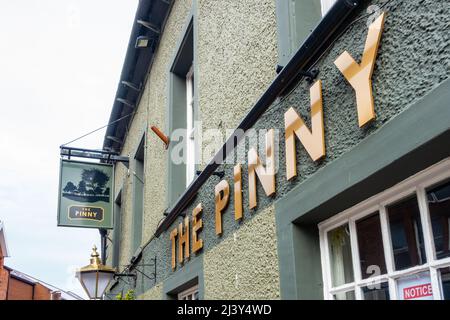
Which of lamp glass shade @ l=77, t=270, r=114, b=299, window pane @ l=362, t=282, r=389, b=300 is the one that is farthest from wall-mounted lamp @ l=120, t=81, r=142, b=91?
window pane @ l=362, t=282, r=389, b=300

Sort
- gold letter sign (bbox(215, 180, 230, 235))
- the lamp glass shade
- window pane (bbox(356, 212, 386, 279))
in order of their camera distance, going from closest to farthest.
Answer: window pane (bbox(356, 212, 386, 279))
gold letter sign (bbox(215, 180, 230, 235))
the lamp glass shade

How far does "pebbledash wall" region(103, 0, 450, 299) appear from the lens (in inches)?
92.1

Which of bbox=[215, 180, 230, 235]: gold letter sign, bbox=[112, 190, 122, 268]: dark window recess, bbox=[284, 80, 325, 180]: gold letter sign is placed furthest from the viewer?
bbox=[112, 190, 122, 268]: dark window recess

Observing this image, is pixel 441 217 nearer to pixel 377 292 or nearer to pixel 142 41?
pixel 377 292

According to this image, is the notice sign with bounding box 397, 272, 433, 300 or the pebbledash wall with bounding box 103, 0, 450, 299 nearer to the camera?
the pebbledash wall with bounding box 103, 0, 450, 299

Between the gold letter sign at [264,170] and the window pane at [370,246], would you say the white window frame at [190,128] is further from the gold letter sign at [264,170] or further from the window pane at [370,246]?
the window pane at [370,246]

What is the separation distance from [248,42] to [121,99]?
6822 mm

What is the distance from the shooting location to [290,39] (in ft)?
11.9

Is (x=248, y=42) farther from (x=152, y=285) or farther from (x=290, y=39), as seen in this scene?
(x=152, y=285)

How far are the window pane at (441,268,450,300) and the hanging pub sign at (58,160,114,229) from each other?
351 inches

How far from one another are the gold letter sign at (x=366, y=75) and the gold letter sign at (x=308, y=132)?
0.36 metres

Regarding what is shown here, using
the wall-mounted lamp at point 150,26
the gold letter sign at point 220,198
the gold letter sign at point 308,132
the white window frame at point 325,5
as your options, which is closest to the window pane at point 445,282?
Answer: the gold letter sign at point 308,132

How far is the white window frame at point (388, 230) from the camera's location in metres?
2.42

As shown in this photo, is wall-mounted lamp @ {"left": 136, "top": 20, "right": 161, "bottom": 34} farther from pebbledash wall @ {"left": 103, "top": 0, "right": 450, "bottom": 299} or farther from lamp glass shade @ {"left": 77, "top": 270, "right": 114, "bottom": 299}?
lamp glass shade @ {"left": 77, "top": 270, "right": 114, "bottom": 299}
